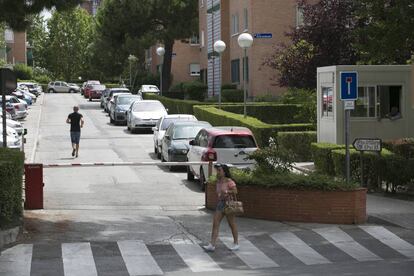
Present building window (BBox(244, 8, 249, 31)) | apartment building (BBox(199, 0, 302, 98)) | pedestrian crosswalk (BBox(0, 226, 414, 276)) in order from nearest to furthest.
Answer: pedestrian crosswalk (BBox(0, 226, 414, 276)) → apartment building (BBox(199, 0, 302, 98)) → building window (BBox(244, 8, 249, 31))

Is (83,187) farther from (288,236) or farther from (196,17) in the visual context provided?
(196,17)

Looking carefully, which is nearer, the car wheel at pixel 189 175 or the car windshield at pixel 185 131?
the car wheel at pixel 189 175

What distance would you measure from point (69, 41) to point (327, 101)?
303ft

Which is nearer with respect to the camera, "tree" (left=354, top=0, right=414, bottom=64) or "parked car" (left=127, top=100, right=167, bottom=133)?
"tree" (left=354, top=0, right=414, bottom=64)

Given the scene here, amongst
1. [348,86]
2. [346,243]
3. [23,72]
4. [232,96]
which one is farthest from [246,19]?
[23,72]

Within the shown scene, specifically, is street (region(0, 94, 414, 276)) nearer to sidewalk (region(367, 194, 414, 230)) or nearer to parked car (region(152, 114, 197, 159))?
sidewalk (region(367, 194, 414, 230))

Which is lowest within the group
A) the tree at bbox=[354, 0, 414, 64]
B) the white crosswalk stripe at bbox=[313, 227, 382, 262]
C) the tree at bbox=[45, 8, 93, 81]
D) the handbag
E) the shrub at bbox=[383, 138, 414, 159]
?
the white crosswalk stripe at bbox=[313, 227, 382, 262]

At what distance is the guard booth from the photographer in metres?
23.2

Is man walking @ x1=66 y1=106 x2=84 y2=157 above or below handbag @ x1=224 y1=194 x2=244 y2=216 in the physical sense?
above

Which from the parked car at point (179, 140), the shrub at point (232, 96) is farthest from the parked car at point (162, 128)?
the shrub at point (232, 96)

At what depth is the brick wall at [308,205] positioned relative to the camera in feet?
46.5

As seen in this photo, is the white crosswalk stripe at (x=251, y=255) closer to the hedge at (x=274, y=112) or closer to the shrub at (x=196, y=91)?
the hedge at (x=274, y=112)

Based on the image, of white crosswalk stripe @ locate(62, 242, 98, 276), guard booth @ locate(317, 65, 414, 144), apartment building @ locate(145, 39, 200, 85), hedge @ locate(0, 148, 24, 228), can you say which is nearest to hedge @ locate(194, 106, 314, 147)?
guard booth @ locate(317, 65, 414, 144)

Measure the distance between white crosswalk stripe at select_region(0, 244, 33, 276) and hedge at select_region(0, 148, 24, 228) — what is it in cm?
81
